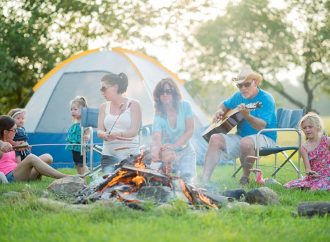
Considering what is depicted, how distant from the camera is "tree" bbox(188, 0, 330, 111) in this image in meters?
20.0

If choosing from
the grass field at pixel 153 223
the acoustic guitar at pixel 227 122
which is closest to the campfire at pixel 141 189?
the grass field at pixel 153 223

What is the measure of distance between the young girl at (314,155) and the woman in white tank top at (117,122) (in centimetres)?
149

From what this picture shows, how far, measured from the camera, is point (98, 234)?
3477 mm

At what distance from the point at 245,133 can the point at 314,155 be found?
0.81m

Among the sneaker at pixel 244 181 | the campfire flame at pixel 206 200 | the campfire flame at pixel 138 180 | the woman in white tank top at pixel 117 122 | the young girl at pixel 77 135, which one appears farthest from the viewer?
the young girl at pixel 77 135

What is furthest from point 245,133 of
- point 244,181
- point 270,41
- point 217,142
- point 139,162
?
point 270,41

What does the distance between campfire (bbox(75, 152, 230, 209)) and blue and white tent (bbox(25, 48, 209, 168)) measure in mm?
4298

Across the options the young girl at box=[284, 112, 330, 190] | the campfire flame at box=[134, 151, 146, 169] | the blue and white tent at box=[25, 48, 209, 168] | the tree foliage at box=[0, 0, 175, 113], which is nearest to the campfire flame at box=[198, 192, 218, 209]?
the campfire flame at box=[134, 151, 146, 169]

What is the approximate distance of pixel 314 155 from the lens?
238 inches

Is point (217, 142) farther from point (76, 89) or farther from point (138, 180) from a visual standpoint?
point (76, 89)

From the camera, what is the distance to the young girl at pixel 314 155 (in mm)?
5871

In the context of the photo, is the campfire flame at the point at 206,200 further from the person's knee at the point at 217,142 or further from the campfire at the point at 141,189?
the person's knee at the point at 217,142

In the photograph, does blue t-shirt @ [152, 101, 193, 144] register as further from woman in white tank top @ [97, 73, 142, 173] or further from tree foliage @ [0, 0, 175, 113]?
tree foliage @ [0, 0, 175, 113]

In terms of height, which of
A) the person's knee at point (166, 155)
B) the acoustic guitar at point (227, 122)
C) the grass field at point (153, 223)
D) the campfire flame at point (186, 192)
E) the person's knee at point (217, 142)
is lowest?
Answer: the grass field at point (153, 223)
